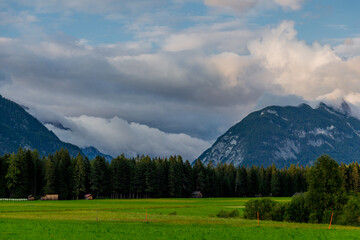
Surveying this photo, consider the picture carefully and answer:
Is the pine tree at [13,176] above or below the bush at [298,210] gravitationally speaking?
above

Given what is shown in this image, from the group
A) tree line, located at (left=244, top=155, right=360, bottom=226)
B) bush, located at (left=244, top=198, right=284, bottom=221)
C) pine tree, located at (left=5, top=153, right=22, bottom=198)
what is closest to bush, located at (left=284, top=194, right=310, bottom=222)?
tree line, located at (left=244, top=155, right=360, bottom=226)

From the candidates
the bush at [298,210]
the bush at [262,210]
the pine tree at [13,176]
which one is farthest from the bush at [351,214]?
the pine tree at [13,176]

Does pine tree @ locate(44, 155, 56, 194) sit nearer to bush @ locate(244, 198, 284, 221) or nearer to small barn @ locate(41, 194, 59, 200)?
small barn @ locate(41, 194, 59, 200)

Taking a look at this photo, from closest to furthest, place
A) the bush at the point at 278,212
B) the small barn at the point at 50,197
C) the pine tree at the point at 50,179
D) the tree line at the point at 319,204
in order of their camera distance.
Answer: the tree line at the point at 319,204 → the bush at the point at 278,212 → the small barn at the point at 50,197 → the pine tree at the point at 50,179

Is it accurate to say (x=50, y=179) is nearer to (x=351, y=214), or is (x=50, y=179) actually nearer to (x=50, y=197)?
(x=50, y=197)

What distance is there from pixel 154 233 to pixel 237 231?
1226 centimetres

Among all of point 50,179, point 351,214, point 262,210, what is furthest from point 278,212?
point 50,179

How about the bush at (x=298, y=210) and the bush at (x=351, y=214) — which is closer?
the bush at (x=351, y=214)

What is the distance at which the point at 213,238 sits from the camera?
186 ft

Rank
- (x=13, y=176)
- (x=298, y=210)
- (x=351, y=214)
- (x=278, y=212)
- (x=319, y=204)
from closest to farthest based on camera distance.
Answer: (x=351, y=214) < (x=278, y=212) < (x=298, y=210) < (x=319, y=204) < (x=13, y=176)

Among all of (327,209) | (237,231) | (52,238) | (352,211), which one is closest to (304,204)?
(327,209)

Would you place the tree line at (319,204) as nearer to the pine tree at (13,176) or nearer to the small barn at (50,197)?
the small barn at (50,197)

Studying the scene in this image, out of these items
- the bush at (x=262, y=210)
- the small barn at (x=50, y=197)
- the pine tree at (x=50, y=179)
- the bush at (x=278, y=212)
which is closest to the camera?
the bush at (x=262, y=210)

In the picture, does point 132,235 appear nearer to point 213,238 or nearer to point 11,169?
point 213,238
